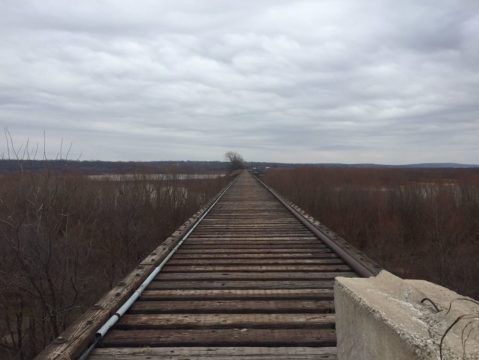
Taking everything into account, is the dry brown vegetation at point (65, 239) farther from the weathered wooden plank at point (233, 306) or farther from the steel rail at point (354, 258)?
the steel rail at point (354, 258)

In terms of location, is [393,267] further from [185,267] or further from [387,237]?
[185,267]

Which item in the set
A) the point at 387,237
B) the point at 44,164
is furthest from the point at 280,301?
the point at 387,237

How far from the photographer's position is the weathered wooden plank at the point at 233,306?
3982mm

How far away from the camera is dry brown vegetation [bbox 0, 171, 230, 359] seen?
7375 mm

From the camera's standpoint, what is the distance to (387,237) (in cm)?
1966

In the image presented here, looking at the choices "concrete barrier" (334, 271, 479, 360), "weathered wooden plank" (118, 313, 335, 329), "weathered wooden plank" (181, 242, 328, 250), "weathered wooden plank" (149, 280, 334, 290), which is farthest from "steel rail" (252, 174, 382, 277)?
"concrete barrier" (334, 271, 479, 360)

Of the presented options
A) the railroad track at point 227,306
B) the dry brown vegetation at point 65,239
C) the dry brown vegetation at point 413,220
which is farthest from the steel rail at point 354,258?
the dry brown vegetation at point 413,220

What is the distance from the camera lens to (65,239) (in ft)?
27.9

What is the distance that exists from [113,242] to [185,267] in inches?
337

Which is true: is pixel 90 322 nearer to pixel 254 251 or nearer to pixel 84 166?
pixel 254 251

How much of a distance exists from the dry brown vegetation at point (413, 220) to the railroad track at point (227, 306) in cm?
801

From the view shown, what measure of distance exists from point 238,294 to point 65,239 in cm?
529

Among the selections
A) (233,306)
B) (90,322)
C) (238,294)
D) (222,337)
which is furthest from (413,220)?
(90,322)

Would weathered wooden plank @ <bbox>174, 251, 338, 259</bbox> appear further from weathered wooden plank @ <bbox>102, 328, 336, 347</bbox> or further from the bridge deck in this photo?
weathered wooden plank @ <bbox>102, 328, 336, 347</bbox>
